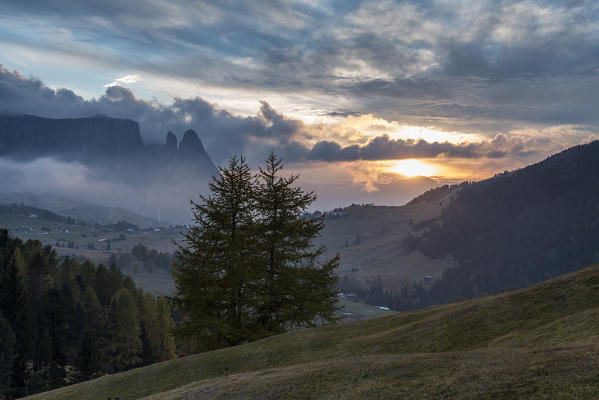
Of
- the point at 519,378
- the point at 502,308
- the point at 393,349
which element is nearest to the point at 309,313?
the point at 393,349

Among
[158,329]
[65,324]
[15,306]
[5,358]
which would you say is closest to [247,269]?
[5,358]

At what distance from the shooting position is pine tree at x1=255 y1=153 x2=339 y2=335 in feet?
138

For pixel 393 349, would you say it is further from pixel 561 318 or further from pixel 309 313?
pixel 309 313

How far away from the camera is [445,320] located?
2812cm

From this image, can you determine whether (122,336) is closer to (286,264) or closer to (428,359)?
(286,264)

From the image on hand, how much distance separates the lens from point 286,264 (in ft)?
150

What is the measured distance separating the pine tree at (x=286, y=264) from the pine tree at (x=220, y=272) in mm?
1563

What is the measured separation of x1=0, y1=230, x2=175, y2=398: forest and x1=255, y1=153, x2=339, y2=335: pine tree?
1039 inches

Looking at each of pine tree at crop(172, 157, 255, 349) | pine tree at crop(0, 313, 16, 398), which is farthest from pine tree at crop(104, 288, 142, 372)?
pine tree at crop(172, 157, 255, 349)

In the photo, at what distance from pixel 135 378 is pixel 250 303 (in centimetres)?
1196

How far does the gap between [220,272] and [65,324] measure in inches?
2283

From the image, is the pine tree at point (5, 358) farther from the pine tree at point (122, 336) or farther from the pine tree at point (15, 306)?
the pine tree at point (122, 336)

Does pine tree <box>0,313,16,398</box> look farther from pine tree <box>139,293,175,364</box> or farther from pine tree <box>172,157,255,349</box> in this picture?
pine tree <box>139,293,175,364</box>

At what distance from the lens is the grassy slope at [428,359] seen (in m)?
14.7
